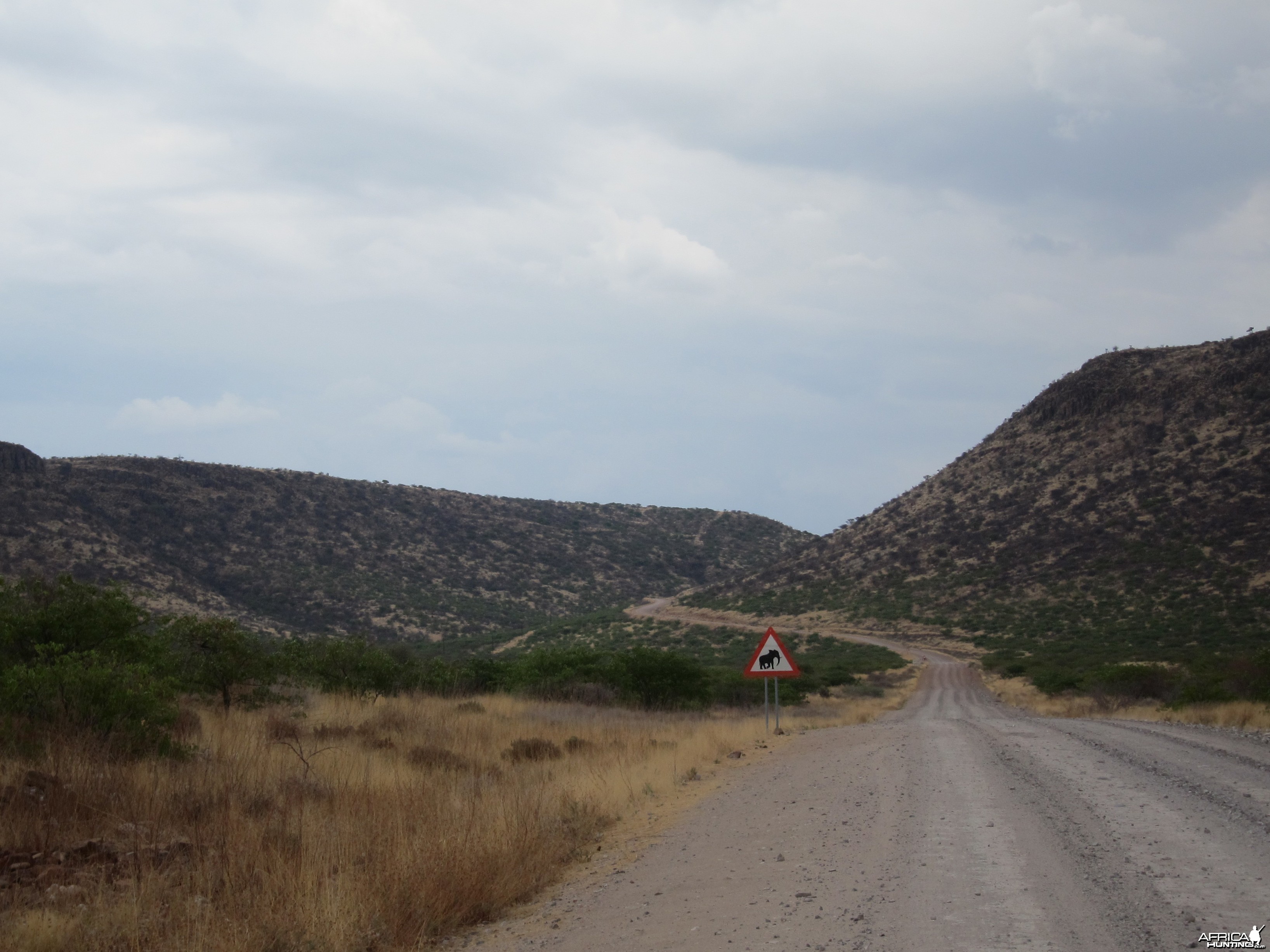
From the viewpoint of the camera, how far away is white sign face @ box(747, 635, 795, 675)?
1809cm

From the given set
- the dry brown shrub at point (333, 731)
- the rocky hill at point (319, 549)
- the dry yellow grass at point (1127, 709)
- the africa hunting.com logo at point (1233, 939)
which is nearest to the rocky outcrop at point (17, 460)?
the rocky hill at point (319, 549)

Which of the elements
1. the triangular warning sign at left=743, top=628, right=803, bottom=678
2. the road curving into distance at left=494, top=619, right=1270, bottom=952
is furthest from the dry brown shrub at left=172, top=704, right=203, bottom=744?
the triangular warning sign at left=743, top=628, right=803, bottom=678

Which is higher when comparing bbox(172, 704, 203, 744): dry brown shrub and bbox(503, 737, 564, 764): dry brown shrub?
bbox(172, 704, 203, 744): dry brown shrub

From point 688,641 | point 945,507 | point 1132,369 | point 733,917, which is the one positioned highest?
point 1132,369

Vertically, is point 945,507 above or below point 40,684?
above

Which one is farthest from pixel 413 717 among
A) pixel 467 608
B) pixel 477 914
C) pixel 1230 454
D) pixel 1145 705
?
pixel 1230 454

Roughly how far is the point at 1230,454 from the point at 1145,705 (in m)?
43.8

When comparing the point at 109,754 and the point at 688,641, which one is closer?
the point at 109,754

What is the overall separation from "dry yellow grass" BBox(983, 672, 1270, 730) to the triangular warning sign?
31.6 feet

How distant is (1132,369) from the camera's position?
257ft

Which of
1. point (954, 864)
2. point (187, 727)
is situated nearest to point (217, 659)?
point (187, 727)

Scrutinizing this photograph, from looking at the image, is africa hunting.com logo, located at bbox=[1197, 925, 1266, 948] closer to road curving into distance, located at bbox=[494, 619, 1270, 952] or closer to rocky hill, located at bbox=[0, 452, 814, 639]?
road curving into distance, located at bbox=[494, 619, 1270, 952]

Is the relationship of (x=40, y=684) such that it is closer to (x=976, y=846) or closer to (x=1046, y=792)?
(x=976, y=846)

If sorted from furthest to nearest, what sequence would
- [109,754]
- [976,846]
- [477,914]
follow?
[109,754], [976,846], [477,914]
